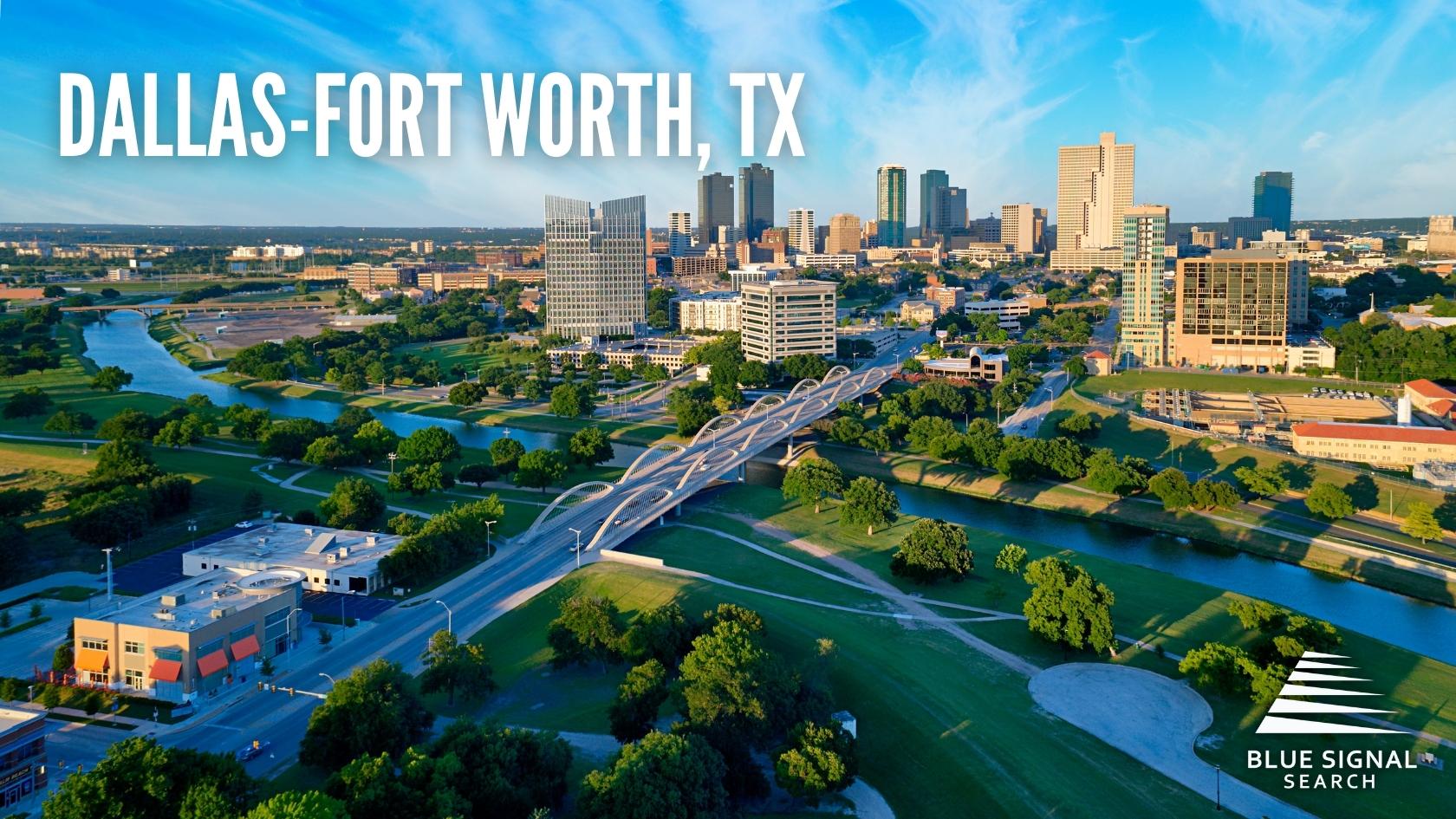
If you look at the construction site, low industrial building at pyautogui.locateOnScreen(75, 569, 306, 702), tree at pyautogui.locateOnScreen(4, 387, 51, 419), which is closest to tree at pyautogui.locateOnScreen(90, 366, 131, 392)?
tree at pyautogui.locateOnScreen(4, 387, 51, 419)

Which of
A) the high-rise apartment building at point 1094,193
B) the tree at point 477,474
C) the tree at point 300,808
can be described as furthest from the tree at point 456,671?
the high-rise apartment building at point 1094,193

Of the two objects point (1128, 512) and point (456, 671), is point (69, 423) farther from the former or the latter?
point (1128, 512)

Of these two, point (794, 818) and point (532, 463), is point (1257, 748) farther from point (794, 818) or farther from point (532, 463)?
point (532, 463)

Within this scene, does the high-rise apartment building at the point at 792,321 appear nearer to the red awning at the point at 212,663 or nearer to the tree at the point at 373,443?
the tree at the point at 373,443

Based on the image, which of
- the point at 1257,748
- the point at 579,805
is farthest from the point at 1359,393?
the point at 579,805

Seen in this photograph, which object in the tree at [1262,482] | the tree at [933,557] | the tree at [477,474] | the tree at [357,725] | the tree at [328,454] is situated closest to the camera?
the tree at [357,725]

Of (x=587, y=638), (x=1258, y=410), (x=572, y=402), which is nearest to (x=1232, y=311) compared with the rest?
(x=1258, y=410)
